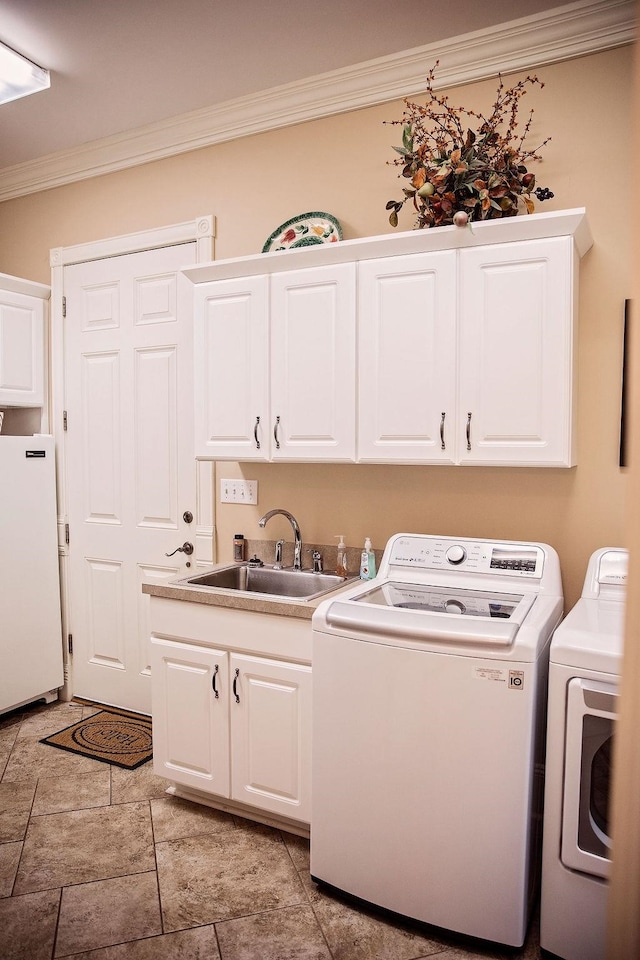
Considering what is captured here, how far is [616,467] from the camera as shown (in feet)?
7.51

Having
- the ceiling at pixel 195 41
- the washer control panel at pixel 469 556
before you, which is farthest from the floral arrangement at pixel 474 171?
the washer control panel at pixel 469 556

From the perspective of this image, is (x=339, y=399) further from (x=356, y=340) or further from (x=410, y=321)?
(x=410, y=321)

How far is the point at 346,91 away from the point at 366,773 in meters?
2.58

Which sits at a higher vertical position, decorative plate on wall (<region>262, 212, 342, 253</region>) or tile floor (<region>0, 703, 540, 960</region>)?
decorative plate on wall (<region>262, 212, 342, 253</region>)

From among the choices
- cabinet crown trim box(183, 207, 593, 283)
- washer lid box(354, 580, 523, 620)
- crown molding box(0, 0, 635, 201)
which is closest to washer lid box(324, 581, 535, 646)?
washer lid box(354, 580, 523, 620)

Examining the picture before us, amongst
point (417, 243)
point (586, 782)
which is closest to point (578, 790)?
point (586, 782)

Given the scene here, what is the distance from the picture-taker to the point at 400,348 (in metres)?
2.33

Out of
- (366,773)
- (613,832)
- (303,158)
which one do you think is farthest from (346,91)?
(613,832)

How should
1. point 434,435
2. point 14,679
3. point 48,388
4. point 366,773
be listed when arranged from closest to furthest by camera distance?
point 366,773 → point 434,435 → point 14,679 → point 48,388

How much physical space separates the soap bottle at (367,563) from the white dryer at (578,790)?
95cm

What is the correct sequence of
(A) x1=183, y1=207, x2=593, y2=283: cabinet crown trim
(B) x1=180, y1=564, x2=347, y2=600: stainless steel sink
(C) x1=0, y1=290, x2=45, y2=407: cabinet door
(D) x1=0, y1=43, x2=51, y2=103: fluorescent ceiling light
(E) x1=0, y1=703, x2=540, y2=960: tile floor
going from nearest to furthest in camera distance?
(E) x1=0, y1=703, x2=540, y2=960: tile floor
(A) x1=183, y1=207, x2=593, y2=283: cabinet crown trim
(D) x1=0, y1=43, x2=51, y2=103: fluorescent ceiling light
(B) x1=180, y1=564, x2=347, y2=600: stainless steel sink
(C) x1=0, y1=290, x2=45, y2=407: cabinet door

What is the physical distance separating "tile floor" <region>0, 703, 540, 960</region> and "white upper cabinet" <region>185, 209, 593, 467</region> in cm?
140

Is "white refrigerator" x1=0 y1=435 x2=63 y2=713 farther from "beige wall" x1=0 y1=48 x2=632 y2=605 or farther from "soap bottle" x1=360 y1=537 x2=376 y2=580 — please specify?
"soap bottle" x1=360 y1=537 x2=376 y2=580

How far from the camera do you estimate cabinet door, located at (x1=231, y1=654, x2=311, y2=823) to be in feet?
7.28
